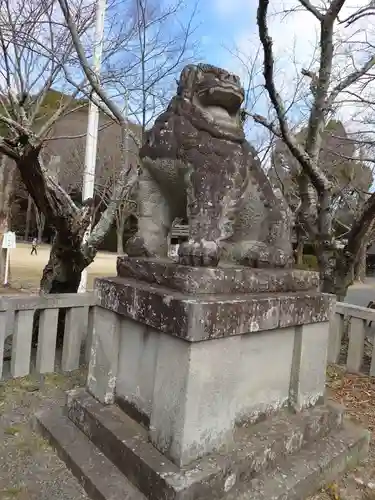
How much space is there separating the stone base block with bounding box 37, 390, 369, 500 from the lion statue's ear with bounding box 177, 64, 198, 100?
6.62ft

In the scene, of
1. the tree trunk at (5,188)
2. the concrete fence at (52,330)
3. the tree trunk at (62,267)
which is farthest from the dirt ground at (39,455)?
the tree trunk at (5,188)

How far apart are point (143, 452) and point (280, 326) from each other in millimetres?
1016

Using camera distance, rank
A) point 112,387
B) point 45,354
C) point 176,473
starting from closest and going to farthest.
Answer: point 176,473 → point 112,387 → point 45,354

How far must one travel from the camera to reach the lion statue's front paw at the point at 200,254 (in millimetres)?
2088

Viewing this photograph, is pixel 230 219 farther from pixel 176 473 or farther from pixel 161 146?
pixel 176 473

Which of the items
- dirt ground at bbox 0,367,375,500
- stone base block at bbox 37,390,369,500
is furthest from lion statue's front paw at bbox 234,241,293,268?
dirt ground at bbox 0,367,375,500

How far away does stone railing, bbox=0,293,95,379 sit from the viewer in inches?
145

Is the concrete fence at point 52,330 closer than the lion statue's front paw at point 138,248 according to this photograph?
No

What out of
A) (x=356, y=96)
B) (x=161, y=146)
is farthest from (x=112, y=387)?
(x=356, y=96)

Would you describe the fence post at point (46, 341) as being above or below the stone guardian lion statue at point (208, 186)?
below

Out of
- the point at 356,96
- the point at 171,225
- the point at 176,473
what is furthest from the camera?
the point at 356,96

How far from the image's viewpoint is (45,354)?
3844 mm

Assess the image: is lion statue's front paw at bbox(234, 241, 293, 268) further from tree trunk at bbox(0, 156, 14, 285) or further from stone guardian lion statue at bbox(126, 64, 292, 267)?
tree trunk at bbox(0, 156, 14, 285)

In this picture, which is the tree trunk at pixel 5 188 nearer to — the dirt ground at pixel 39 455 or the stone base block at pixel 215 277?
the dirt ground at pixel 39 455
